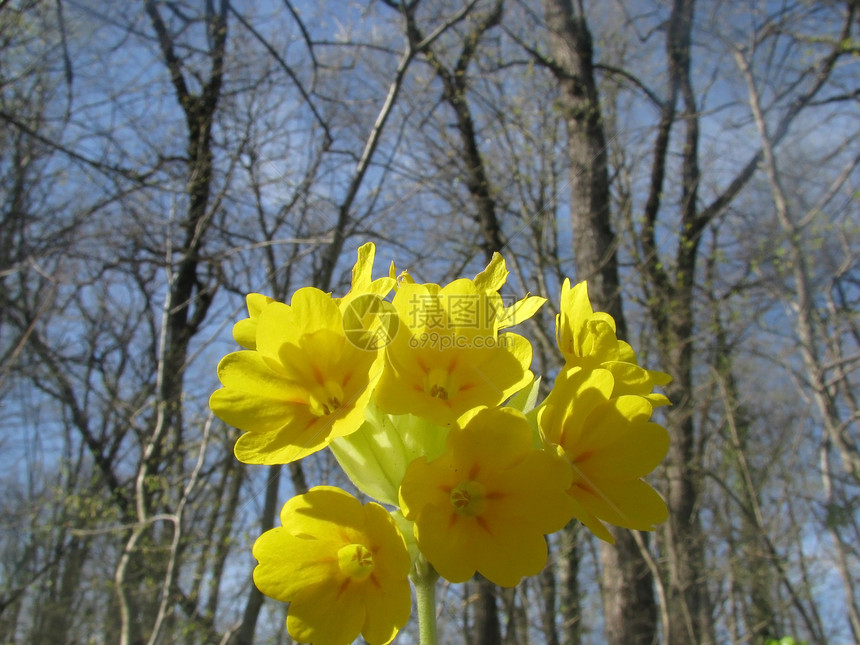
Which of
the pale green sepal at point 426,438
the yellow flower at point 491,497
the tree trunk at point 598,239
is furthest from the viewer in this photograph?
the tree trunk at point 598,239

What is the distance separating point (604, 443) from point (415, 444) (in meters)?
0.23

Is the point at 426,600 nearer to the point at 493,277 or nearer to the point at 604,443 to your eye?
the point at 604,443

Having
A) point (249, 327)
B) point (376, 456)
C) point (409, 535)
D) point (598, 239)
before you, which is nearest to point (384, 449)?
point (376, 456)

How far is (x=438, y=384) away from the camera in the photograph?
2.22ft

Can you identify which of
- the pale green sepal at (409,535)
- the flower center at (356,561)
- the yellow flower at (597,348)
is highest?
the yellow flower at (597,348)

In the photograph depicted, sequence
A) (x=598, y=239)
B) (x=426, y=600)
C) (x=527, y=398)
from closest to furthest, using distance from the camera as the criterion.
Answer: (x=426, y=600) → (x=527, y=398) → (x=598, y=239)

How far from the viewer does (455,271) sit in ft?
14.5

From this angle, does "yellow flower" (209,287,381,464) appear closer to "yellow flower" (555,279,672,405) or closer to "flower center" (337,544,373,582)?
"flower center" (337,544,373,582)

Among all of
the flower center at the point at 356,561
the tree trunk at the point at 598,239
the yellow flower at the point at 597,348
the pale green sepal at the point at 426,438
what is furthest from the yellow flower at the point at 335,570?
the tree trunk at the point at 598,239

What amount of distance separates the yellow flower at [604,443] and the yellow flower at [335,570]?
234 mm

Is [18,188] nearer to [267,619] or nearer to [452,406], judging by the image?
[267,619]

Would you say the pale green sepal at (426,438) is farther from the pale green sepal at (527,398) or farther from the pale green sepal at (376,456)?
the pale green sepal at (527,398)

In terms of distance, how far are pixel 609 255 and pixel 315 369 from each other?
3.63 meters

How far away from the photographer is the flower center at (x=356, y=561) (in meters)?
0.65
